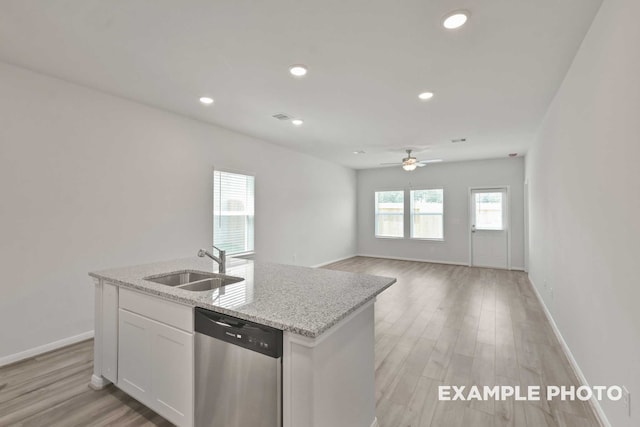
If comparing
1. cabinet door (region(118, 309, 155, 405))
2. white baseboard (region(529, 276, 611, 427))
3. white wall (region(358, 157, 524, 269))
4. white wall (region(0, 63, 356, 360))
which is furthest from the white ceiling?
white wall (region(358, 157, 524, 269))

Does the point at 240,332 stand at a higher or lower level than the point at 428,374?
higher

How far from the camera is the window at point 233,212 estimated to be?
4.62 meters

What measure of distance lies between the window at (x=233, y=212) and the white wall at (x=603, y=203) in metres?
4.28

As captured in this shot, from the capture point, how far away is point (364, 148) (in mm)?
5996

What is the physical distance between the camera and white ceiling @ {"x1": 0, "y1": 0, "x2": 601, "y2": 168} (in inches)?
77.0

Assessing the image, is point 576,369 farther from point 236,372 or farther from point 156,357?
point 156,357

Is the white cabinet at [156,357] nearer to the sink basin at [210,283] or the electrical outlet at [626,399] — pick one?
the sink basin at [210,283]

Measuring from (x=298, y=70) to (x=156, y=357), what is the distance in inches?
99.5

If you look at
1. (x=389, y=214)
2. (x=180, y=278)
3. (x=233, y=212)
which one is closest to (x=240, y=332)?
(x=180, y=278)

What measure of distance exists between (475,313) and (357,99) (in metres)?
3.23


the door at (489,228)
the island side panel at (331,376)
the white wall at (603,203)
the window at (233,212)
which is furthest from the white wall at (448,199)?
the island side panel at (331,376)

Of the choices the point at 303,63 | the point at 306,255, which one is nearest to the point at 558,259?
the point at 303,63

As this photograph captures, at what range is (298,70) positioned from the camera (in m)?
2.73

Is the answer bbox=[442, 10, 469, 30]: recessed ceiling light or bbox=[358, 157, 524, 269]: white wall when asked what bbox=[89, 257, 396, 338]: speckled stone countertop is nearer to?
bbox=[442, 10, 469, 30]: recessed ceiling light
